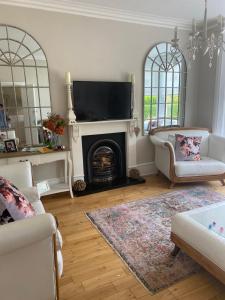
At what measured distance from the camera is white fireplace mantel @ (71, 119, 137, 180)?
348 centimetres

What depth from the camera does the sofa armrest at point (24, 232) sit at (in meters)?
1.16

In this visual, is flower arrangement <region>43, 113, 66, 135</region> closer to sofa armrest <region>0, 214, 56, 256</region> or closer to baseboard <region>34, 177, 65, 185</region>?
baseboard <region>34, 177, 65, 185</region>

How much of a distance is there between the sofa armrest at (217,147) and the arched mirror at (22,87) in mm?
2724

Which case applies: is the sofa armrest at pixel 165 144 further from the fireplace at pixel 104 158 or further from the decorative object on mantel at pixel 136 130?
the fireplace at pixel 104 158

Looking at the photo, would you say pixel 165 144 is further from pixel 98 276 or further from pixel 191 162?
pixel 98 276

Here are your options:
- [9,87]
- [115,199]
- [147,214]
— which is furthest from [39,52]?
[147,214]

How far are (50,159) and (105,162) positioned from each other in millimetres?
1077

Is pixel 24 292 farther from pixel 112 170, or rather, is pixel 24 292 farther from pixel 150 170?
pixel 150 170

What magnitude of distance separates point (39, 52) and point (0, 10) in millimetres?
636

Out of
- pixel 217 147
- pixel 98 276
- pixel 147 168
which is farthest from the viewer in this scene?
pixel 147 168

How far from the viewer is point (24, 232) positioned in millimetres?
1211

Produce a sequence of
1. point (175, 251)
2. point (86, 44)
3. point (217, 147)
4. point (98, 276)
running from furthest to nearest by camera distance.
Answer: point (217, 147) → point (86, 44) → point (175, 251) → point (98, 276)

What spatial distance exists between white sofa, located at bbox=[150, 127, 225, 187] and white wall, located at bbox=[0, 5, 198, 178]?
0.62m

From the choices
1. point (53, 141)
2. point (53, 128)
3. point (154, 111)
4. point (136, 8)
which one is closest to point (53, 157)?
point (53, 141)
